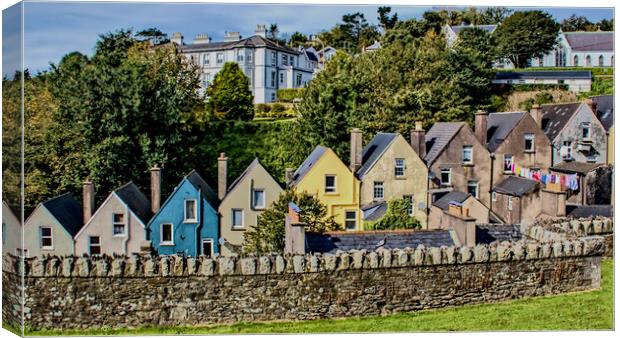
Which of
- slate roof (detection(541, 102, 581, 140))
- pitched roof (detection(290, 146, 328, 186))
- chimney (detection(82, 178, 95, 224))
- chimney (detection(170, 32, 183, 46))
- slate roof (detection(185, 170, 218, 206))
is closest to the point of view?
chimney (detection(82, 178, 95, 224))

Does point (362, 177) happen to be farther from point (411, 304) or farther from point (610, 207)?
point (610, 207)

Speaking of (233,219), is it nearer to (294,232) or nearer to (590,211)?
(294,232)

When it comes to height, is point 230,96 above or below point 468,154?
above

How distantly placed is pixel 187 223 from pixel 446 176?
4888 millimetres

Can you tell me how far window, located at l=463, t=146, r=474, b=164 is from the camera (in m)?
18.9

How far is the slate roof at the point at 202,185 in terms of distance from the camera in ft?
56.9

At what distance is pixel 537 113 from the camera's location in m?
19.2

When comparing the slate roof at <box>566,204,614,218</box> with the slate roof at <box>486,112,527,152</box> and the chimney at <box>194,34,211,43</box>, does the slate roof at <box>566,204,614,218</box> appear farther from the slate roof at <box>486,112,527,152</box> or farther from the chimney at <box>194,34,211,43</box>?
the chimney at <box>194,34,211,43</box>

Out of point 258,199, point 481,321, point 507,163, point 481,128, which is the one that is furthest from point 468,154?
point 258,199

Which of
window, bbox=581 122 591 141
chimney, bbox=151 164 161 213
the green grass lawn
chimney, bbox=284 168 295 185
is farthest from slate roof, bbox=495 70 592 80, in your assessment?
chimney, bbox=151 164 161 213

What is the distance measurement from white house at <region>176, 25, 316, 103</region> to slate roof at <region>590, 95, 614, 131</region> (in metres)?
5.24

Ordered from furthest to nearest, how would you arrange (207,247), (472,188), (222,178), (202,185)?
(472,188), (222,178), (202,185), (207,247)

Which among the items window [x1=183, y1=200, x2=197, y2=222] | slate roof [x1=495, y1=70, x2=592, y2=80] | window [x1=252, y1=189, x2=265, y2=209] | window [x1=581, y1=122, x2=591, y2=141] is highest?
slate roof [x1=495, y1=70, x2=592, y2=80]

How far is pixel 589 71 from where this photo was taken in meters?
18.5
